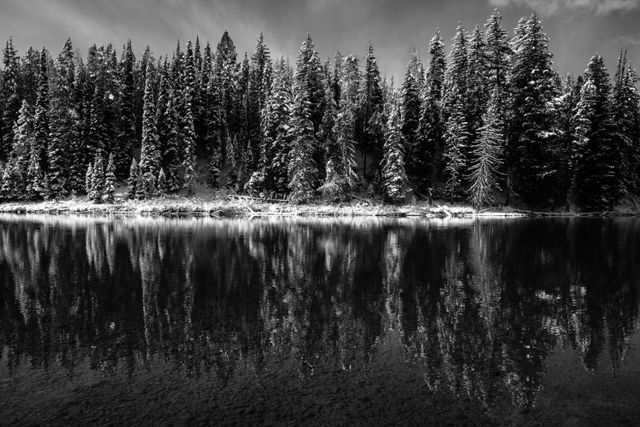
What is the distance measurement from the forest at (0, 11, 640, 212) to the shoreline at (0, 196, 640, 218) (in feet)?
5.36

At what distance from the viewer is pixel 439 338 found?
991cm

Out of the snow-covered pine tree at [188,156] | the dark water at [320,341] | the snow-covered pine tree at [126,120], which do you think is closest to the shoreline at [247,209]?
the snow-covered pine tree at [188,156]

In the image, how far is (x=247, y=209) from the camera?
196 ft

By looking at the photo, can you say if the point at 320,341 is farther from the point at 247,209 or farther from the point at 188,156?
the point at 188,156

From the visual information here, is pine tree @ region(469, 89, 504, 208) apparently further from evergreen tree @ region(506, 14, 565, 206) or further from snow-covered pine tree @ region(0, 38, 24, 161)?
snow-covered pine tree @ region(0, 38, 24, 161)

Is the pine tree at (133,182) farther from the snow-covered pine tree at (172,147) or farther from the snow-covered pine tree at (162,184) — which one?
the snow-covered pine tree at (172,147)

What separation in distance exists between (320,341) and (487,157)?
165 ft

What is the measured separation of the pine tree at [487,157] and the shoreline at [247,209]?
2.16m

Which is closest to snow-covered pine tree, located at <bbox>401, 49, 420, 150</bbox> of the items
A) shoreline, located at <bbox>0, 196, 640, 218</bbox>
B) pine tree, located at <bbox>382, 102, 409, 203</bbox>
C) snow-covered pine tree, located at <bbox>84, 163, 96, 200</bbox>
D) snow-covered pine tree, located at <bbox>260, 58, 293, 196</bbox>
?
pine tree, located at <bbox>382, 102, 409, 203</bbox>

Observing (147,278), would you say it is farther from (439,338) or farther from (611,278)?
(611,278)

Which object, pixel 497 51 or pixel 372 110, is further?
pixel 372 110

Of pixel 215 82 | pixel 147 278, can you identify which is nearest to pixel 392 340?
pixel 147 278

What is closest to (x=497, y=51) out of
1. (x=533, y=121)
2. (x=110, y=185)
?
(x=533, y=121)

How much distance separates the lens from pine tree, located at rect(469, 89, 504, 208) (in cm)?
5331
